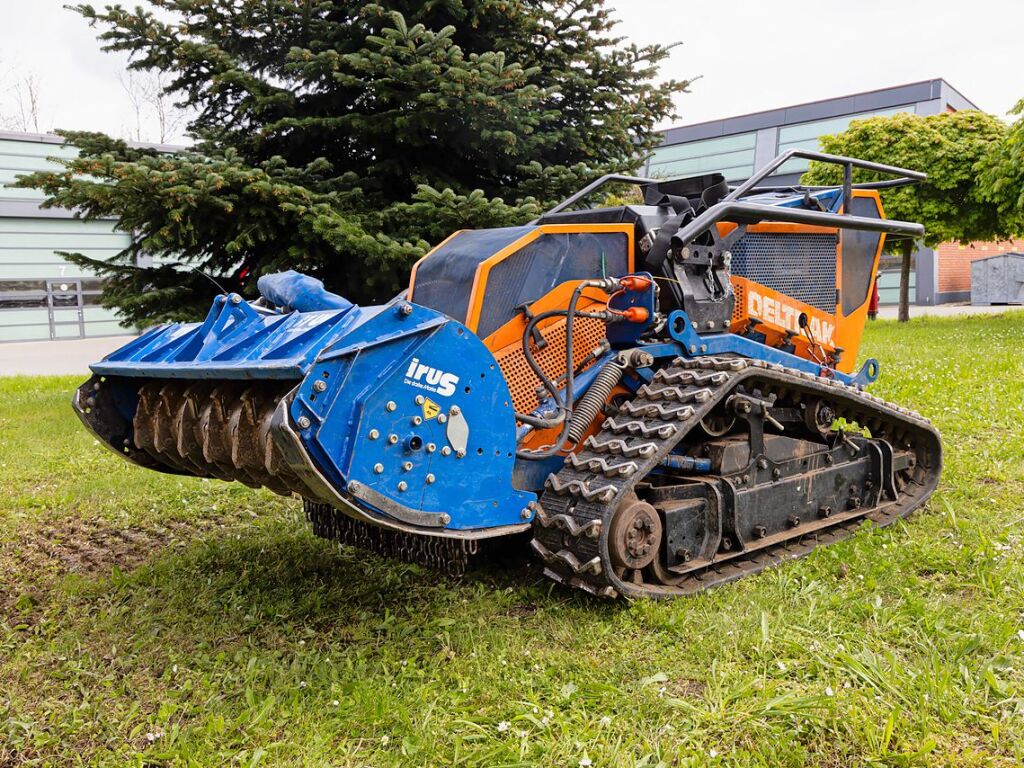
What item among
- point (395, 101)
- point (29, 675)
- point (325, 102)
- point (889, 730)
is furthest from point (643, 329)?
point (325, 102)

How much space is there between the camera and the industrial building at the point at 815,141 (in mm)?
31734

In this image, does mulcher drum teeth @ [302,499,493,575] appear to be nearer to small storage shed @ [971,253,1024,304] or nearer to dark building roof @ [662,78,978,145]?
dark building roof @ [662,78,978,145]

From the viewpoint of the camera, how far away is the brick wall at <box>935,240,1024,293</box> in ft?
124

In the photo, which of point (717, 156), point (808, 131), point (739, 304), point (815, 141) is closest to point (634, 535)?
point (739, 304)

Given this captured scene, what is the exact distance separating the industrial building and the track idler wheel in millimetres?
28494

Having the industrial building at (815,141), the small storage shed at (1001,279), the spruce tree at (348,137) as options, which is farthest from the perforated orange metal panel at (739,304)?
the small storage shed at (1001,279)

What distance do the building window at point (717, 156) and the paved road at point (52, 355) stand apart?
820 inches

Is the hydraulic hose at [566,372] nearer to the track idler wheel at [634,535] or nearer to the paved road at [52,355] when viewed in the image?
the track idler wheel at [634,535]

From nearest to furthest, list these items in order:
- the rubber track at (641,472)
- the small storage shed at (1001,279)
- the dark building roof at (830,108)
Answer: the rubber track at (641,472), the dark building roof at (830,108), the small storage shed at (1001,279)

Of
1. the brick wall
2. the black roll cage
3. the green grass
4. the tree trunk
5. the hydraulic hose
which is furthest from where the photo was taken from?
the brick wall

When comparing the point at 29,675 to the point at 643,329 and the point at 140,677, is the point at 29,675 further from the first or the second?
the point at 643,329

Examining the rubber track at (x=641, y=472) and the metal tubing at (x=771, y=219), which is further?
the metal tubing at (x=771, y=219)

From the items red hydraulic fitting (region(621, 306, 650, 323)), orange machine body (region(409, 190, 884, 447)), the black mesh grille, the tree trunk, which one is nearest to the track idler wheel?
orange machine body (region(409, 190, 884, 447))

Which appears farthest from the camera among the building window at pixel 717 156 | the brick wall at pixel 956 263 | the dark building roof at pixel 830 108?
the brick wall at pixel 956 263
